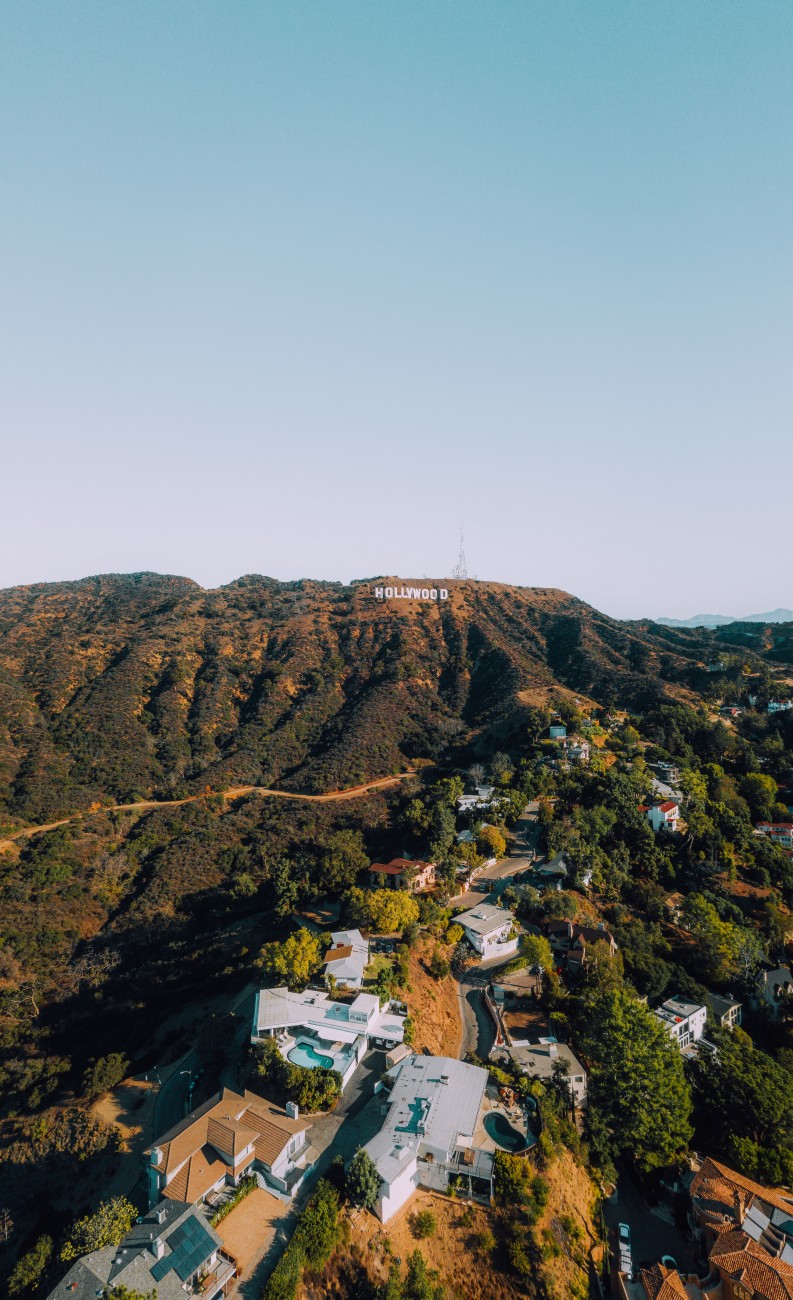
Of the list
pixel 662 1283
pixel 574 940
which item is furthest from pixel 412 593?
pixel 662 1283

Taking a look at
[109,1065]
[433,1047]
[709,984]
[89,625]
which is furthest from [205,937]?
[89,625]

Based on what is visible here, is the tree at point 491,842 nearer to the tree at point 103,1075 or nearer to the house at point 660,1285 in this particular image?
the house at point 660,1285

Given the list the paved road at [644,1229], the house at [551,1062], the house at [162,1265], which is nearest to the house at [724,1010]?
the house at [551,1062]

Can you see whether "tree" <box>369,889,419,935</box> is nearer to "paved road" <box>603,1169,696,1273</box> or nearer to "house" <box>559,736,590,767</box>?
"paved road" <box>603,1169,696,1273</box>

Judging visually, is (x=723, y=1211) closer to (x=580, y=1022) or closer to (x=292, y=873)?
(x=580, y=1022)

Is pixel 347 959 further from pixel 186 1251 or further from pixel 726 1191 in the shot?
pixel 726 1191

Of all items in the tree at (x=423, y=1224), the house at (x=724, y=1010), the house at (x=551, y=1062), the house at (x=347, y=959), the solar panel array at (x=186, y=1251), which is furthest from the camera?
the house at (x=724, y=1010)
